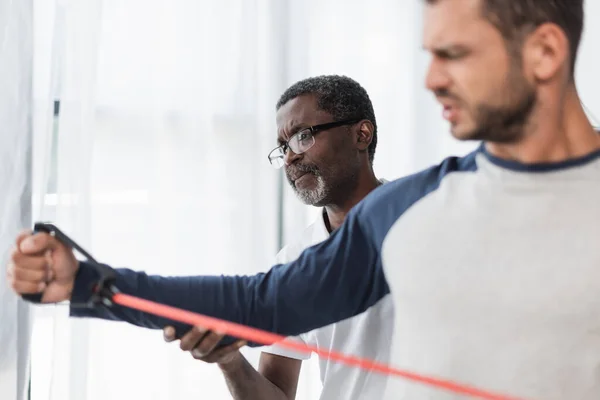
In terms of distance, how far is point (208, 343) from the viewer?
3.55 feet

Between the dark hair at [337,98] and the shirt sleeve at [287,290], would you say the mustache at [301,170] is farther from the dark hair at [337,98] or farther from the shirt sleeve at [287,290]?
the shirt sleeve at [287,290]

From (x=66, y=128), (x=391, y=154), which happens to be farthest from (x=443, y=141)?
(x=66, y=128)

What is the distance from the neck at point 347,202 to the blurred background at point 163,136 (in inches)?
20.8

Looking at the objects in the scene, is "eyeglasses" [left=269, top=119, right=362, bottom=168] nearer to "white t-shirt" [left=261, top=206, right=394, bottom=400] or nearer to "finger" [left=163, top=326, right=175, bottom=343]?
"white t-shirt" [left=261, top=206, right=394, bottom=400]

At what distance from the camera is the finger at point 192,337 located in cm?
106

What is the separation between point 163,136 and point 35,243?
1125mm

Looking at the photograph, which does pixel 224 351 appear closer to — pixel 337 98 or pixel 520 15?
pixel 520 15

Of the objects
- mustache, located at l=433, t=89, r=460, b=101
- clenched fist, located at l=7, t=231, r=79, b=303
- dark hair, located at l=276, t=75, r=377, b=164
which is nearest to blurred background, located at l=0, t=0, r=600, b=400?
dark hair, located at l=276, t=75, r=377, b=164

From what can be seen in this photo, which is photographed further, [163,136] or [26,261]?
[163,136]

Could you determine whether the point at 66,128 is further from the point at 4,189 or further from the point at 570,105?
the point at 570,105

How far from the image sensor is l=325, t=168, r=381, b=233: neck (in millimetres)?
1704

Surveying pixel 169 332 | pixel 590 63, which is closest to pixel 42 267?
pixel 169 332

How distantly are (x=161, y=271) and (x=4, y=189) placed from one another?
49 cm

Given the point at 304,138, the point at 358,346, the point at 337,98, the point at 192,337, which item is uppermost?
the point at 337,98
